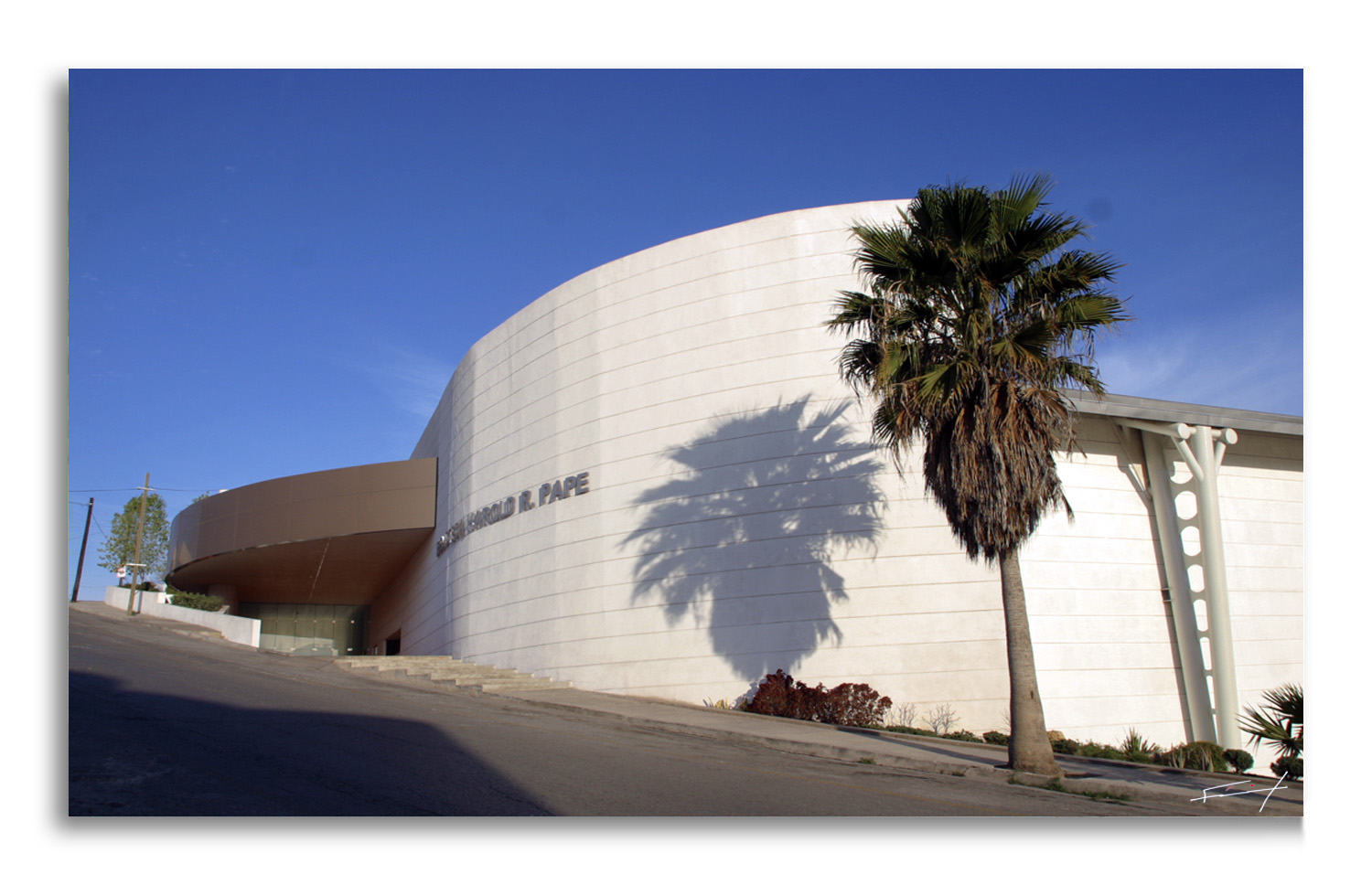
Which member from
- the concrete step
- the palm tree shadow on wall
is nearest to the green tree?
the concrete step

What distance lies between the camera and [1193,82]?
11406 millimetres

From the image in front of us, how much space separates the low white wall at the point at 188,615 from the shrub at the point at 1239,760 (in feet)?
96.3

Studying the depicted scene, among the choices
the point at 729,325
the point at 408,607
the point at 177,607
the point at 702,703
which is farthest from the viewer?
the point at 408,607

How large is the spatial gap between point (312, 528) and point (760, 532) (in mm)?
22238

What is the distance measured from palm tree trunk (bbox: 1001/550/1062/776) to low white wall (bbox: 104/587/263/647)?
27.5m

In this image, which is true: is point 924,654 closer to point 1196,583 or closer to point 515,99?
point 1196,583

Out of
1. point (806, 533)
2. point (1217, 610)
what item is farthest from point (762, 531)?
point (1217, 610)

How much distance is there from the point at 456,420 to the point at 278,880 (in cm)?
2333

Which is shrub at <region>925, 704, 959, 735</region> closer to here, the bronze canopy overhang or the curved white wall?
the curved white wall

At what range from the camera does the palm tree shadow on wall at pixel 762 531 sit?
19.1 m

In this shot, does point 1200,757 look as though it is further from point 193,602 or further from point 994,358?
point 193,602

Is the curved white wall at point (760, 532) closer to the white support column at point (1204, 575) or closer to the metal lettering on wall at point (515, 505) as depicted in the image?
the metal lettering on wall at point (515, 505)

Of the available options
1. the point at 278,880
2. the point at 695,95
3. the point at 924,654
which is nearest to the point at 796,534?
the point at 924,654
